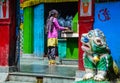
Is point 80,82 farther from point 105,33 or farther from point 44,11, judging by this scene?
point 44,11

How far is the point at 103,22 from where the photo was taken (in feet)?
36.6

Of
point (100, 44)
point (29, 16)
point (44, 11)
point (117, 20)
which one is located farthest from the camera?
point (29, 16)

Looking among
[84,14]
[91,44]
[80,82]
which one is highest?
[84,14]

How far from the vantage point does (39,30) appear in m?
20.3

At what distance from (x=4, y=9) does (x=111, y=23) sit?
345 cm

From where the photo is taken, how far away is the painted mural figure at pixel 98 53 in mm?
9961

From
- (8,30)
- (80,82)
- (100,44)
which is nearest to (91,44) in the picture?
(100,44)

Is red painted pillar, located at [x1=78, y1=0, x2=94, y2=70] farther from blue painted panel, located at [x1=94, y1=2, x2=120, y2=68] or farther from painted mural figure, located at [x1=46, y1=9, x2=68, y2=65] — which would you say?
painted mural figure, located at [x1=46, y1=9, x2=68, y2=65]

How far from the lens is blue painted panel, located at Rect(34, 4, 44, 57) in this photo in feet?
65.5

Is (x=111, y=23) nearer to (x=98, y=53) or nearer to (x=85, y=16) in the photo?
(x=85, y=16)

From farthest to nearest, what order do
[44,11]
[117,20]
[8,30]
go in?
[44,11], [8,30], [117,20]

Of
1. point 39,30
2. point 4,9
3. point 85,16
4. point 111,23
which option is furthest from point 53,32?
point 39,30

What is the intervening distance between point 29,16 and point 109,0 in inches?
415

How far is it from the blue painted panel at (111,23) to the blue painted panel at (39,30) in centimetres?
871
